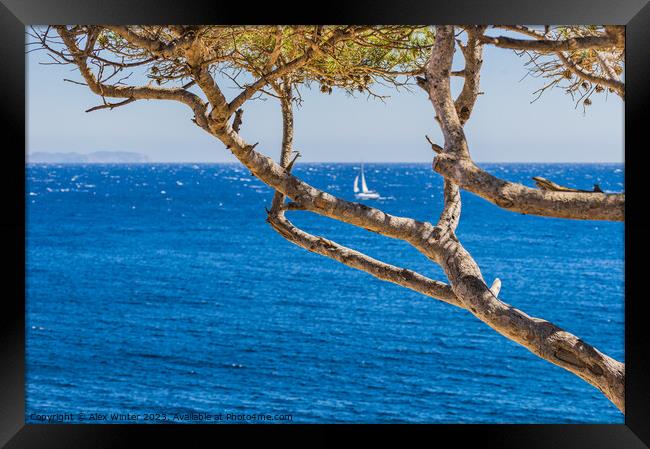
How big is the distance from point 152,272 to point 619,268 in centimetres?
2118

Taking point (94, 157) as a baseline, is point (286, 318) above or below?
below

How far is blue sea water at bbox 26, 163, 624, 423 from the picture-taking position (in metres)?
24.3

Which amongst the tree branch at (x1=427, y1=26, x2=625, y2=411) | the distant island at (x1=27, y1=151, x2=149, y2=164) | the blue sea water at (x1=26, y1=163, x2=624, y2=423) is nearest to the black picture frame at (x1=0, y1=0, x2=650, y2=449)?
the tree branch at (x1=427, y1=26, x2=625, y2=411)

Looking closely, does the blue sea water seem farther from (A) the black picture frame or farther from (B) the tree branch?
(B) the tree branch

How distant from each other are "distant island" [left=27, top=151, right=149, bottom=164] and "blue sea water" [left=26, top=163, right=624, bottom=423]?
5061mm

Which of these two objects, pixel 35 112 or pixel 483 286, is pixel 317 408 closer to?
pixel 483 286
